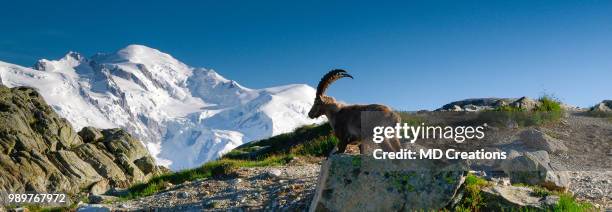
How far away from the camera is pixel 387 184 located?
1322 centimetres

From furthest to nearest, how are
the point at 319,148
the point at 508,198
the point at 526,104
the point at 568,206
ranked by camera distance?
the point at 526,104 → the point at 319,148 → the point at 508,198 → the point at 568,206

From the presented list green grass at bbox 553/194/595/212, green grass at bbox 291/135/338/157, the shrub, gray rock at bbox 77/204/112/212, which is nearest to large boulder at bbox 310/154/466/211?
the shrub

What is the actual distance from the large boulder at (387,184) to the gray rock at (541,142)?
13.4 metres

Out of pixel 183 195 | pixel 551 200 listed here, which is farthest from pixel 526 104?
pixel 183 195

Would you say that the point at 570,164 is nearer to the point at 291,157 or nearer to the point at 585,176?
the point at 585,176

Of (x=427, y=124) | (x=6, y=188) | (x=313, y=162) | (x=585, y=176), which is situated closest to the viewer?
(x=585, y=176)

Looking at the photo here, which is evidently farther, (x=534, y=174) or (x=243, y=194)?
(x=243, y=194)

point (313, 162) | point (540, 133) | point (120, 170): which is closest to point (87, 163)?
point (120, 170)

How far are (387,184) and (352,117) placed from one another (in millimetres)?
2598

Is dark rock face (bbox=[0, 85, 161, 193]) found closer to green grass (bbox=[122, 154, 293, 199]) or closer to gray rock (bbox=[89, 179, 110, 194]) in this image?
gray rock (bbox=[89, 179, 110, 194])

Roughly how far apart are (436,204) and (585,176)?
938 cm

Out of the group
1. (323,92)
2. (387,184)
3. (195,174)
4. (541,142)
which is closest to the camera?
(387,184)

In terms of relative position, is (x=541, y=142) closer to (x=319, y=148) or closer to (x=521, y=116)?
(x=521, y=116)

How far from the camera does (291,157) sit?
86.0 feet
